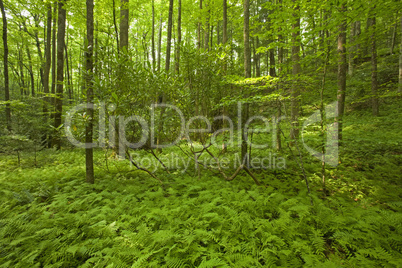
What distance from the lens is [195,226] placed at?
3195mm

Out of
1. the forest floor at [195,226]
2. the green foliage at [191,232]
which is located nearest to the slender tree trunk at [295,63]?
the forest floor at [195,226]

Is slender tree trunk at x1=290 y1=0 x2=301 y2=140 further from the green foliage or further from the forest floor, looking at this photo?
the green foliage

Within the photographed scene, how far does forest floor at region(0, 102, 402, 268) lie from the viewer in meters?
2.53

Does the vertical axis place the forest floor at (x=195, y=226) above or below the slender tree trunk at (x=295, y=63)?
below

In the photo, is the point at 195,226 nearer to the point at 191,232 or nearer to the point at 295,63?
the point at 191,232

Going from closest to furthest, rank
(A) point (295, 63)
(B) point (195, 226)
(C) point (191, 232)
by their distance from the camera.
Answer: (C) point (191, 232)
(B) point (195, 226)
(A) point (295, 63)

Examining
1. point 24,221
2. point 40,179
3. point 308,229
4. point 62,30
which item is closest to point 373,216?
point 308,229

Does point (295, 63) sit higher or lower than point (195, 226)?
higher

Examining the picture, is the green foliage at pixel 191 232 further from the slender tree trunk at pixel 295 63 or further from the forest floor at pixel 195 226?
the slender tree trunk at pixel 295 63

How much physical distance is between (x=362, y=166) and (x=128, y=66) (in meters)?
8.71

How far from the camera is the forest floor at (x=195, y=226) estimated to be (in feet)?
8.29

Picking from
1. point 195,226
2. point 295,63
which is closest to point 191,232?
point 195,226

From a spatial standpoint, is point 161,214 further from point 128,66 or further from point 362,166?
point 362,166

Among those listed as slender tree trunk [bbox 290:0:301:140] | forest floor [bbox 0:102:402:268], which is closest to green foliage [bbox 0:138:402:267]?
forest floor [bbox 0:102:402:268]
